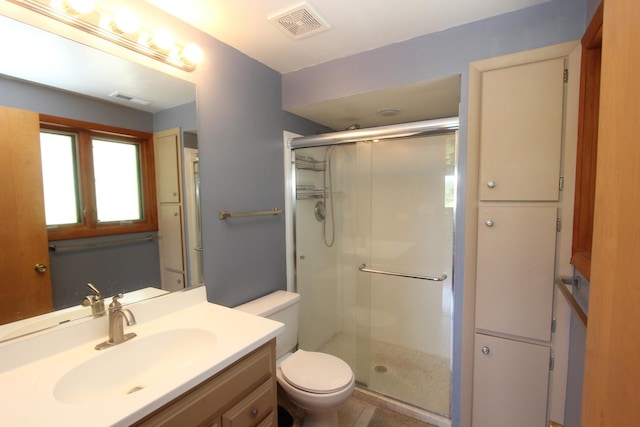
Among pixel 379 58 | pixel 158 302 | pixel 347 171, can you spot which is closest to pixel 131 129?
pixel 158 302

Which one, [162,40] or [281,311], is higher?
[162,40]

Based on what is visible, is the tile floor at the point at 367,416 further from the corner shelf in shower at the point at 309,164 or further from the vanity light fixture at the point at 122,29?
the vanity light fixture at the point at 122,29

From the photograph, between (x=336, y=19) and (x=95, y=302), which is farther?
(x=336, y=19)

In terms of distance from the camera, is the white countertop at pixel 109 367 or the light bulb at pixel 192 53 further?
the light bulb at pixel 192 53

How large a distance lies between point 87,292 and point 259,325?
709 mm

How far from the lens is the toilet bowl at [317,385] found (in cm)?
142

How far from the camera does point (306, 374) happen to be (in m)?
1.54

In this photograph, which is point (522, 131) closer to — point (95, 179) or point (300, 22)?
point (300, 22)

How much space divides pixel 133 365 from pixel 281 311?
842 mm

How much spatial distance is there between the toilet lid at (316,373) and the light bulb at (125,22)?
71.4 inches

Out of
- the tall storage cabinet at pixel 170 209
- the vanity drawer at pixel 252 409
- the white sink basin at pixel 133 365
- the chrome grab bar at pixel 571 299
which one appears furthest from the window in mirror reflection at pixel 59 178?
the chrome grab bar at pixel 571 299

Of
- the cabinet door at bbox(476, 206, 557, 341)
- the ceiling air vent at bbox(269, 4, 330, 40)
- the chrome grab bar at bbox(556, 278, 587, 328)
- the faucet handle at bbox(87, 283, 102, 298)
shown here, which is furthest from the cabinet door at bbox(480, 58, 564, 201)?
the faucet handle at bbox(87, 283, 102, 298)

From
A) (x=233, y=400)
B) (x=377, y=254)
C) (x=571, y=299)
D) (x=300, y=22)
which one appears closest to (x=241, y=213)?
(x=233, y=400)

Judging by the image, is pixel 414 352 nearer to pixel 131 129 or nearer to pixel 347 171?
pixel 347 171
